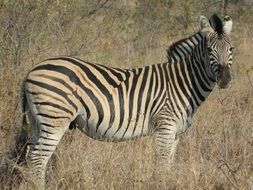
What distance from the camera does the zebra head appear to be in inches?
186

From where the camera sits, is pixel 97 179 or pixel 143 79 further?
pixel 143 79

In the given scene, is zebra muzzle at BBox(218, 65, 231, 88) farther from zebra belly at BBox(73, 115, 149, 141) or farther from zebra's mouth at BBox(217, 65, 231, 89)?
zebra belly at BBox(73, 115, 149, 141)

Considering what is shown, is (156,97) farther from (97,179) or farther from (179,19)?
(179,19)

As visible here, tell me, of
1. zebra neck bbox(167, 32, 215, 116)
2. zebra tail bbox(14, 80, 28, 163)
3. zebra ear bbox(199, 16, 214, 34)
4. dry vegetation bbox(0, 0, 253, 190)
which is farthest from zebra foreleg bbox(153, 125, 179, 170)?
zebra tail bbox(14, 80, 28, 163)

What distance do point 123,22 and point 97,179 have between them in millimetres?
8657

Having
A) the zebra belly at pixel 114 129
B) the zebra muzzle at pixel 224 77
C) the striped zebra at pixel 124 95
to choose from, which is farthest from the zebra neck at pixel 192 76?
the zebra belly at pixel 114 129

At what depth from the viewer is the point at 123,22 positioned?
12.2 meters

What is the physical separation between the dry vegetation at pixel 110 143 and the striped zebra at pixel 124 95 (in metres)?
0.19

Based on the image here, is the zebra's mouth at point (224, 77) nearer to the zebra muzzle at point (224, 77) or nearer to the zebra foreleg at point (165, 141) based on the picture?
the zebra muzzle at point (224, 77)

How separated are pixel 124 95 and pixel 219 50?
1005 millimetres

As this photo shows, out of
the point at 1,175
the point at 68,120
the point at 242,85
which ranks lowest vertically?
the point at 1,175

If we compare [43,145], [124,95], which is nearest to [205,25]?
[124,95]

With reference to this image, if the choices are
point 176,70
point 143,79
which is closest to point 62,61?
point 143,79

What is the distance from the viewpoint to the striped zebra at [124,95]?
4.25 meters
